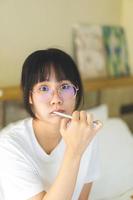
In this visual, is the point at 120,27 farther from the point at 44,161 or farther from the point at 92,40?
the point at 44,161

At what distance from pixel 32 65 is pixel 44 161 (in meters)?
0.29

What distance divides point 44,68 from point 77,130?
8.3 inches

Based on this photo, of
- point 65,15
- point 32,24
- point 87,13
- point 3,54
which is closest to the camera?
point 3,54

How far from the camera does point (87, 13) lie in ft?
6.77

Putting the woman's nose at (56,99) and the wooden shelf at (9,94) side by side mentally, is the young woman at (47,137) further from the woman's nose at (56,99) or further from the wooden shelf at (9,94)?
the wooden shelf at (9,94)

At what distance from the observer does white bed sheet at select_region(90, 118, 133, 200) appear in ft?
4.48

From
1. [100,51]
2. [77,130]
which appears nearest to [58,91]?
[77,130]

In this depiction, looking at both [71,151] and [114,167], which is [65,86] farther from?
[114,167]

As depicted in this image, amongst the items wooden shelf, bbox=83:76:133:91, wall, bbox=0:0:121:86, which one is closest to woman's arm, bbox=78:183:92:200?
wall, bbox=0:0:121:86

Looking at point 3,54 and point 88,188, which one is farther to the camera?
point 3,54

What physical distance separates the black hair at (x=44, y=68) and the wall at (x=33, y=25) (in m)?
0.37

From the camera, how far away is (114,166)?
145 cm

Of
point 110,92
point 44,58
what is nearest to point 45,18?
point 110,92

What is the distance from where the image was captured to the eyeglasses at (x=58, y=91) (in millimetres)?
871
